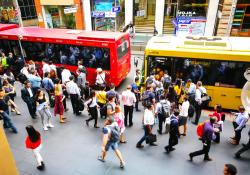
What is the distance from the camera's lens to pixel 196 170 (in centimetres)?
679

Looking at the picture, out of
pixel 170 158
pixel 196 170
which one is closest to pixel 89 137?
pixel 170 158

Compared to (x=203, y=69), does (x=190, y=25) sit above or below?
above

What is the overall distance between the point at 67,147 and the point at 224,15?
15.3 m

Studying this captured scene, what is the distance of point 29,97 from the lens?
8.98m

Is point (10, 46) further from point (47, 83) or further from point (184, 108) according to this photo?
point (184, 108)

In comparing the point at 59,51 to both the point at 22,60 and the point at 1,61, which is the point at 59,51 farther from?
the point at 1,61

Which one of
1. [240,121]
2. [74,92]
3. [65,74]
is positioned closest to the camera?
[240,121]

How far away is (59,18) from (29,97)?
1682 centimetres

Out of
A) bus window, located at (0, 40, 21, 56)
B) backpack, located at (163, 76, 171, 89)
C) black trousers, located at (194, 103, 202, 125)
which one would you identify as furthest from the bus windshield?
bus window, located at (0, 40, 21, 56)

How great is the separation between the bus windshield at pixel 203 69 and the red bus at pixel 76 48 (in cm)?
209

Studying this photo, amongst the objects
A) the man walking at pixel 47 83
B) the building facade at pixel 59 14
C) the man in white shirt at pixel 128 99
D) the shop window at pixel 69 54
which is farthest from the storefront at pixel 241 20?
the man walking at pixel 47 83

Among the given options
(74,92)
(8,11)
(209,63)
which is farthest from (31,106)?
(8,11)

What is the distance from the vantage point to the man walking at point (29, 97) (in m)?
8.76

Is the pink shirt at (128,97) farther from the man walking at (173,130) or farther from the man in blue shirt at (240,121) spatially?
the man in blue shirt at (240,121)
